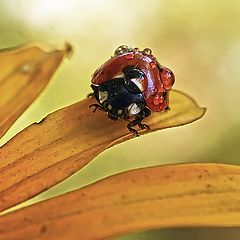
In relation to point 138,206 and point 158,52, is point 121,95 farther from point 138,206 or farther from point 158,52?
point 158,52

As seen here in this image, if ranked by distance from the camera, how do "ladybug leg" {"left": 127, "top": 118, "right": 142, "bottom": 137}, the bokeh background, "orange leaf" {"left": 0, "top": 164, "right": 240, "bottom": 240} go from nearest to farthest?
1. "orange leaf" {"left": 0, "top": 164, "right": 240, "bottom": 240}
2. "ladybug leg" {"left": 127, "top": 118, "right": 142, "bottom": 137}
3. the bokeh background

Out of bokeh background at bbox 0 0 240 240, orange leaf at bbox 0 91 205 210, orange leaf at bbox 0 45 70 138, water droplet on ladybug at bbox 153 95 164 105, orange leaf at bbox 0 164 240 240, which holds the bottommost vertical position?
orange leaf at bbox 0 164 240 240

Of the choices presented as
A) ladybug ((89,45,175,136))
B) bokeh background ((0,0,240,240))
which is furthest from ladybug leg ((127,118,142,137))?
bokeh background ((0,0,240,240))

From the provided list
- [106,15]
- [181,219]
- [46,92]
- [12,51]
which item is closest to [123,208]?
[181,219]

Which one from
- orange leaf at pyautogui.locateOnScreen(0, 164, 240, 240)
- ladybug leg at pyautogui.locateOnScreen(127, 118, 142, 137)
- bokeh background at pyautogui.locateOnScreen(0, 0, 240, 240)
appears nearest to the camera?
orange leaf at pyautogui.locateOnScreen(0, 164, 240, 240)

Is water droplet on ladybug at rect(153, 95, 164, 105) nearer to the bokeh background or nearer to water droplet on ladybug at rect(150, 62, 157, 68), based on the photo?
water droplet on ladybug at rect(150, 62, 157, 68)

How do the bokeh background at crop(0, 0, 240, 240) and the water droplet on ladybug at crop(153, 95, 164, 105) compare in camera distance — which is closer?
the water droplet on ladybug at crop(153, 95, 164, 105)
